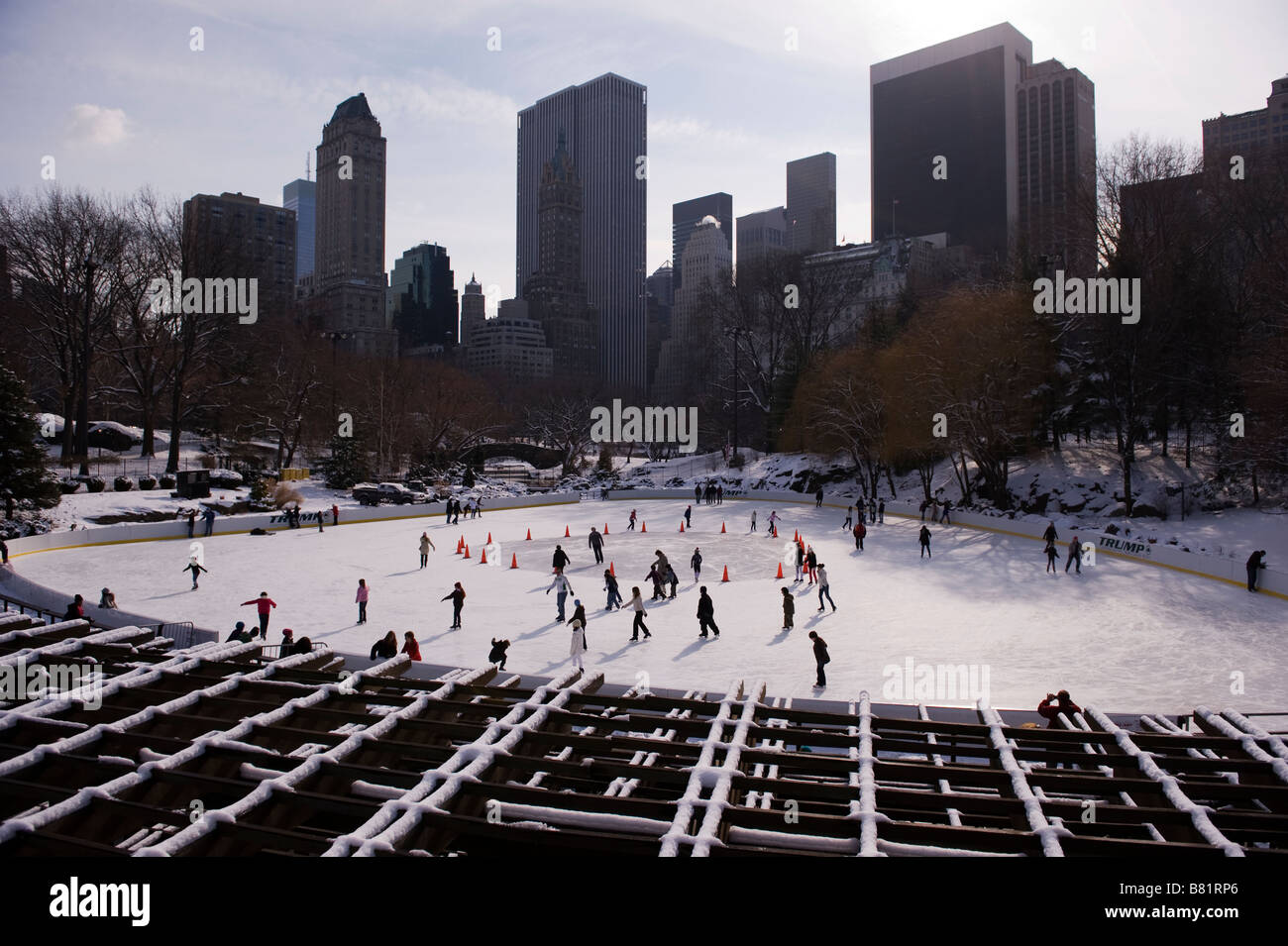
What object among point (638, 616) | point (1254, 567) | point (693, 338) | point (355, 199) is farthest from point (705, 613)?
point (355, 199)

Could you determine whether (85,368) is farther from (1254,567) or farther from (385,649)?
(1254,567)

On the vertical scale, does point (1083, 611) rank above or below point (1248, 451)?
below

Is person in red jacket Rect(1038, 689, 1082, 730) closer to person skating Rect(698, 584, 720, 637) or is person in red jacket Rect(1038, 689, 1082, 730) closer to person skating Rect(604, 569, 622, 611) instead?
person skating Rect(698, 584, 720, 637)

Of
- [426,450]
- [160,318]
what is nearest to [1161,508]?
[426,450]

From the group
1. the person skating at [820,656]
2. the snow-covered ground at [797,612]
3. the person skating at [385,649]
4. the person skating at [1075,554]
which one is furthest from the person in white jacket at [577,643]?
the person skating at [1075,554]

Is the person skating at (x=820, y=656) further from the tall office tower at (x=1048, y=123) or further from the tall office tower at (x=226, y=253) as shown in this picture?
the tall office tower at (x=1048, y=123)
